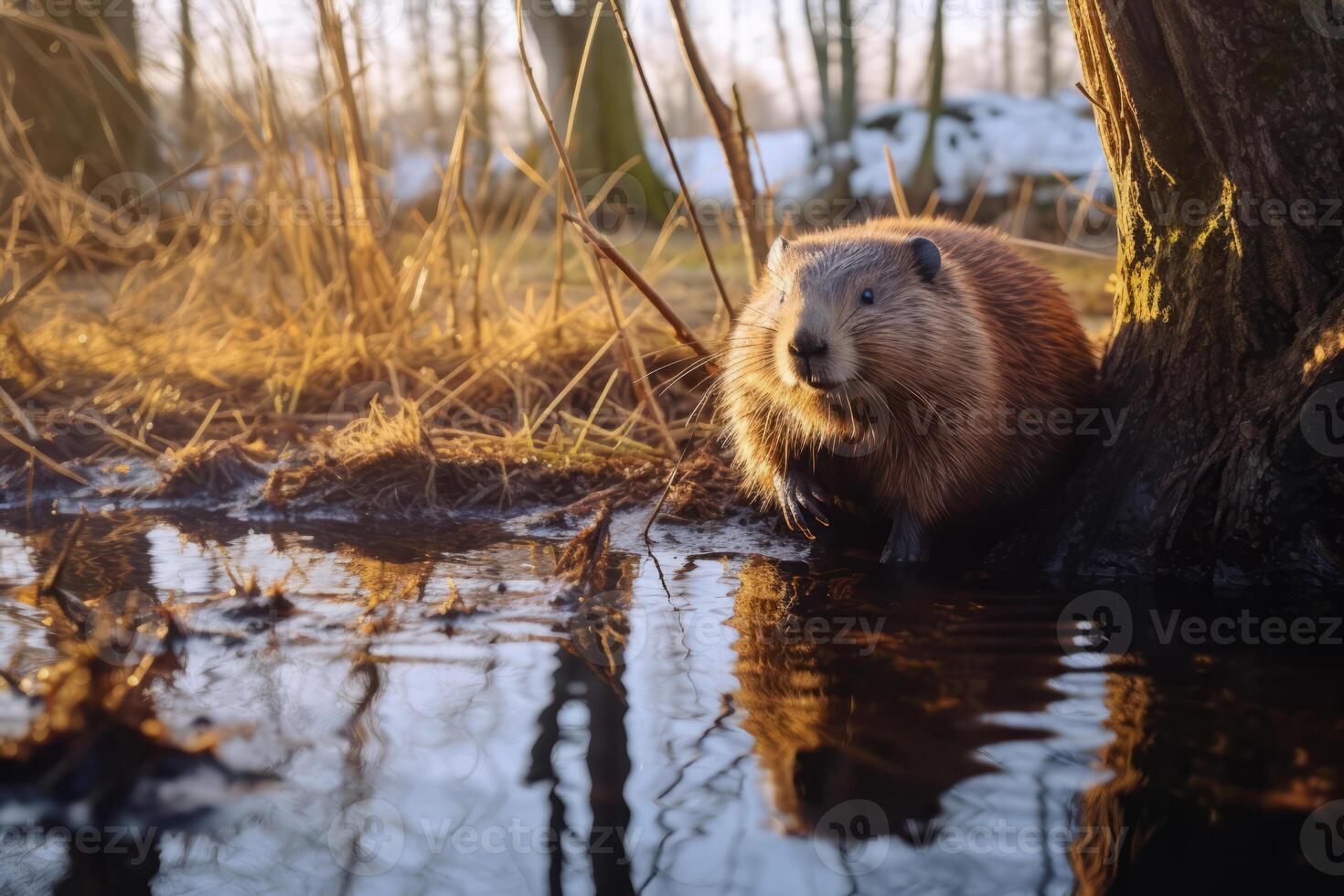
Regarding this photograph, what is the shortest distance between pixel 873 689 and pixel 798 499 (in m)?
1.45

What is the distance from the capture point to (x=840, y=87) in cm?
1555

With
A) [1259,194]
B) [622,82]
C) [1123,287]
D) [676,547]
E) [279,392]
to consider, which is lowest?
[676,547]

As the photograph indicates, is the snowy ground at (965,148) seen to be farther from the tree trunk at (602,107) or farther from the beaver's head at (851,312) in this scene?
the beaver's head at (851,312)

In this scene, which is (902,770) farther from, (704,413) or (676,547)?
(704,413)

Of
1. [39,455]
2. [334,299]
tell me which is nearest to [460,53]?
[334,299]

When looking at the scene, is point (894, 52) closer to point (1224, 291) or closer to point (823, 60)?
point (823, 60)

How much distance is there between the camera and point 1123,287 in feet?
12.4

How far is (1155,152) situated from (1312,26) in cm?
50

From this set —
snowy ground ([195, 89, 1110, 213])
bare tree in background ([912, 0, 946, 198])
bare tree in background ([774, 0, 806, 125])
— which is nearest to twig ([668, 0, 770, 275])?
snowy ground ([195, 89, 1110, 213])

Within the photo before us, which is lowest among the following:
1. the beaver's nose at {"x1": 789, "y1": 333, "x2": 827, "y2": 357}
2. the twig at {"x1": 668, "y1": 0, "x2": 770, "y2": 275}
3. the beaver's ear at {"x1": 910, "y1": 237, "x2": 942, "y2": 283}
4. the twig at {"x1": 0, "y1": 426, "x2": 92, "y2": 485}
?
the twig at {"x1": 0, "y1": 426, "x2": 92, "y2": 485}

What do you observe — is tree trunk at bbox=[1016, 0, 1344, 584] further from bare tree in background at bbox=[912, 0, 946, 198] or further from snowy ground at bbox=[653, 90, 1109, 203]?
bare tree in background at bbox=[912, 0, 946, 198]

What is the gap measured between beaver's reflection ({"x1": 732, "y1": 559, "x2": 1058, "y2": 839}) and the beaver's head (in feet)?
2.20

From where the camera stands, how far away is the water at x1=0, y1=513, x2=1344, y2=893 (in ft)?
6.17

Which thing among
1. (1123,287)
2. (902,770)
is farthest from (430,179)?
(902,770)
